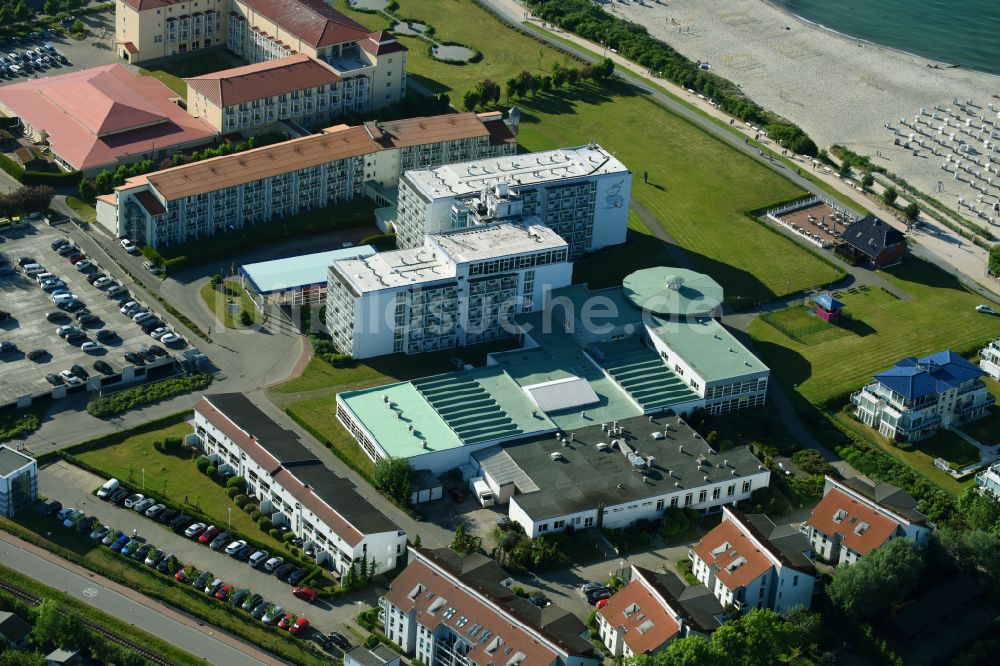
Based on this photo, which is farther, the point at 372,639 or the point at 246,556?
the point at 246,556

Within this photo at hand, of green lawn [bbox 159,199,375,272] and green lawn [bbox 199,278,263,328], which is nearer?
green lawn [bbox 199,278,263,328]

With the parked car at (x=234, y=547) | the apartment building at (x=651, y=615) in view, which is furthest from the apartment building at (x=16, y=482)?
the apartment building at (x=651, y=615)

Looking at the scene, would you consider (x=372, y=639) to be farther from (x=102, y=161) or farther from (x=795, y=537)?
(x=102, y=161)

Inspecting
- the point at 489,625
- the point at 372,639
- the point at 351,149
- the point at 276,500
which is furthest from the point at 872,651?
the point at 351,149

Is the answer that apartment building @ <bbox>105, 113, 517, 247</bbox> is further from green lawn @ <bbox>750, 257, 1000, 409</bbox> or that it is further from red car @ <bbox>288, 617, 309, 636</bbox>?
red car @ <bbox>288, 617, 309, 636</bbox>

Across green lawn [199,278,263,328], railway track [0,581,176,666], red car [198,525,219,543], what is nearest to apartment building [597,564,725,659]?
red car [198,525,219,543]

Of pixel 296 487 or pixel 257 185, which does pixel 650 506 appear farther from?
pixel 257 185
